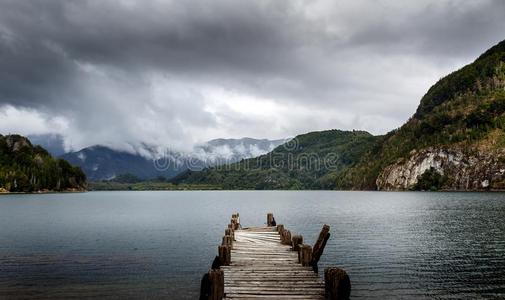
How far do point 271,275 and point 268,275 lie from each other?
18cm

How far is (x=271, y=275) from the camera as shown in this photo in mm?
23531

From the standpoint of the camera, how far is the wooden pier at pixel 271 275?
17.7m

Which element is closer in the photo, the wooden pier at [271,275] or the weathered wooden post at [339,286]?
the weathered wooden post at [339,286]

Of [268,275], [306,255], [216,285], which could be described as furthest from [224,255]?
[216,285]

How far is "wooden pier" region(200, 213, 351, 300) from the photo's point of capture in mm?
17719

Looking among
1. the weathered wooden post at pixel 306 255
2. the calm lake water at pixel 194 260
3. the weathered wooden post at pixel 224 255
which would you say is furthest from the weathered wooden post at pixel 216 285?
the calm lake water at pixel 194 260

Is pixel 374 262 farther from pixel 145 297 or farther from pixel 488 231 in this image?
pixel 488 231

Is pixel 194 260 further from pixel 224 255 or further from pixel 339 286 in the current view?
pixel 339 286

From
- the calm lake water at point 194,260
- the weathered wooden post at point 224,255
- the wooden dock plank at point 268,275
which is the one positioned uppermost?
the weathered wooden post at point 224,255

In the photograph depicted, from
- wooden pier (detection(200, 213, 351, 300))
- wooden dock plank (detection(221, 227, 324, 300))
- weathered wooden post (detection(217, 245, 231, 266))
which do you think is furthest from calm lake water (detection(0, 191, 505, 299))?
wooden dock plank (detection(221, 227, 324, 300))

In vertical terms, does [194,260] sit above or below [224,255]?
A: below

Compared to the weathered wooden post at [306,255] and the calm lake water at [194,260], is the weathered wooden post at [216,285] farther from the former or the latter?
the calm lake water at [194,260]

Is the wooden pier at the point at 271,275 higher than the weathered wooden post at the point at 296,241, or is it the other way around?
the weathered wooden post at the point at 296,241

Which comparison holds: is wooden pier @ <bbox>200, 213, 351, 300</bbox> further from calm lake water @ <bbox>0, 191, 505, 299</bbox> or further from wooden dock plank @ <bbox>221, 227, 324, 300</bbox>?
calm lake water @ <bbox>0, 191, 505, 299</bbox>
